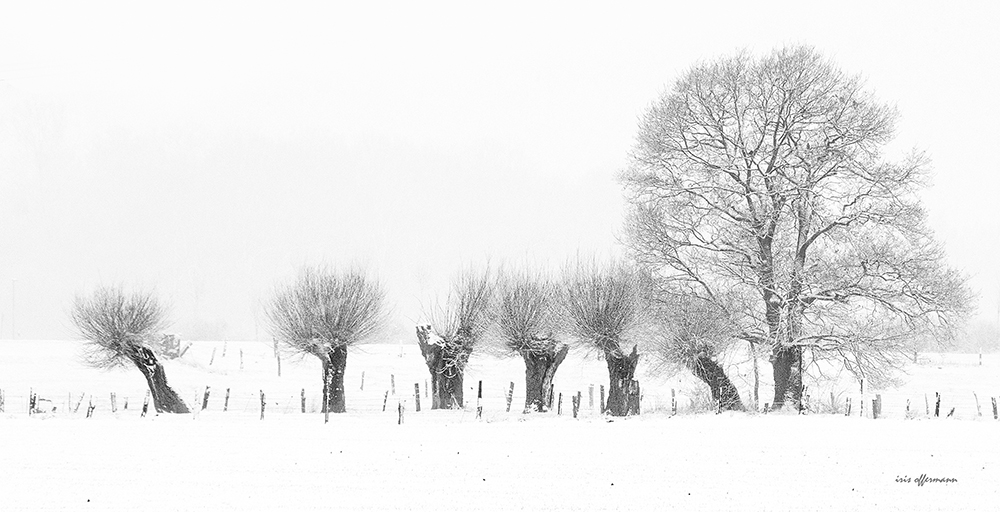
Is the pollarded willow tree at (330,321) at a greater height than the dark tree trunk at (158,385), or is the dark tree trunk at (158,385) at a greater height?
the pollarded willow tree at (330,321)

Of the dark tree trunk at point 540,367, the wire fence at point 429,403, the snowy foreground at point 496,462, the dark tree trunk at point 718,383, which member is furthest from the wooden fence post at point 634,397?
the dark tree trunk at point 540,367

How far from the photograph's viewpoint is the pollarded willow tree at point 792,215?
106ft

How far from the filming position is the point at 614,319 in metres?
35.8

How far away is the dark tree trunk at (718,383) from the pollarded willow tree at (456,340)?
9.14 meters

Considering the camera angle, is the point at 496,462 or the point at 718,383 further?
the point at 718,383

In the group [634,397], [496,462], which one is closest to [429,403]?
[634,397]

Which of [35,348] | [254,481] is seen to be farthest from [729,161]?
[35,348]

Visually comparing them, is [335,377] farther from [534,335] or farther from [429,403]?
[429,403]

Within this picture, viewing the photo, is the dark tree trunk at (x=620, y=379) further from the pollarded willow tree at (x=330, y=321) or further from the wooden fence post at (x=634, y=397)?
the pollarded willow tree at (x=330, y=321)

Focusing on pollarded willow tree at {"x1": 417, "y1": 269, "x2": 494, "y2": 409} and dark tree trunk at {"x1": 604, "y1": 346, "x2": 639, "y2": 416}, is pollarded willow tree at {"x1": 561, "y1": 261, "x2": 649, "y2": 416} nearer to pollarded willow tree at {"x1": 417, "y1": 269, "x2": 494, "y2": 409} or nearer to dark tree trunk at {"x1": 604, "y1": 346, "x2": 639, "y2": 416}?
dark tree trunk at {"x1": 604, "y1": 346, "x2": 639, "y2": 416}

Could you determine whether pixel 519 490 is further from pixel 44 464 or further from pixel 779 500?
pixel 44 464

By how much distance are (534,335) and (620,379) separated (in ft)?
13.1

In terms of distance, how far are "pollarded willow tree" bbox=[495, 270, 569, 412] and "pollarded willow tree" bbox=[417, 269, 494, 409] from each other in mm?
1341
